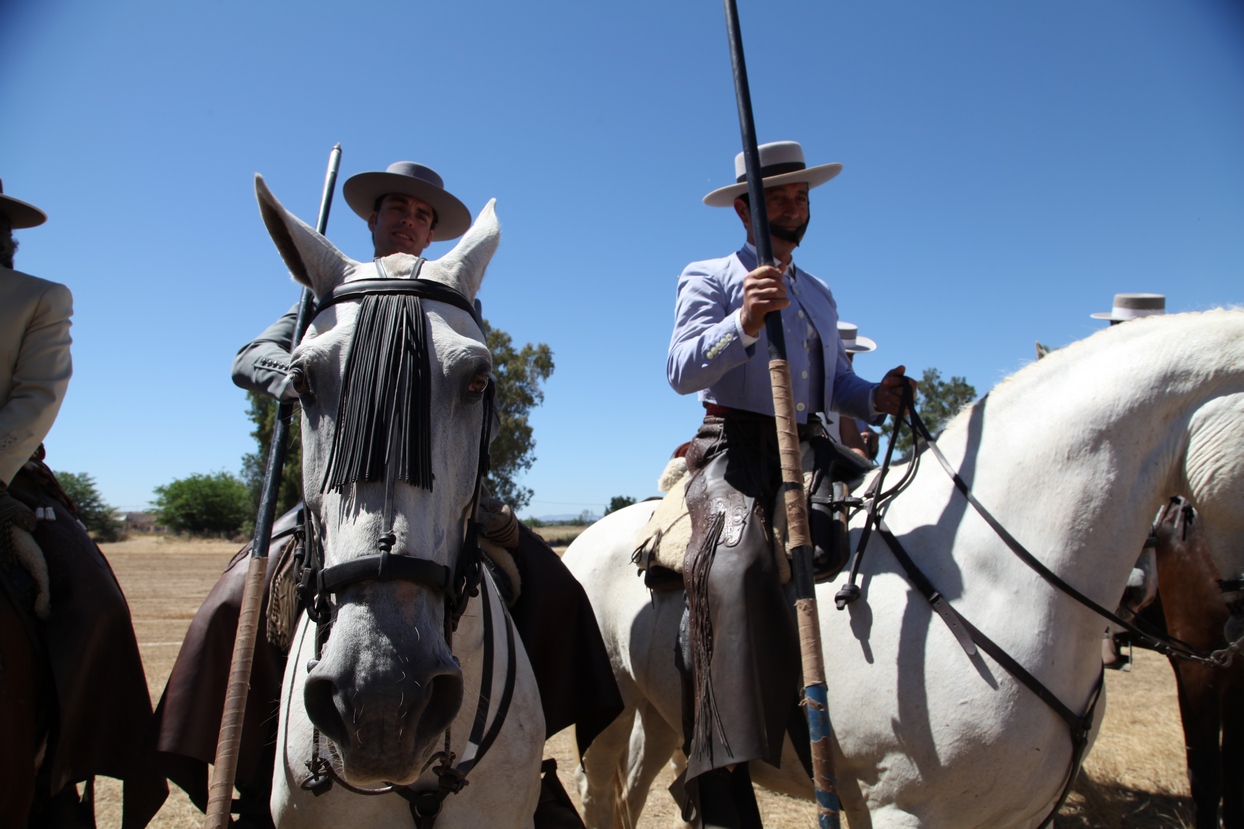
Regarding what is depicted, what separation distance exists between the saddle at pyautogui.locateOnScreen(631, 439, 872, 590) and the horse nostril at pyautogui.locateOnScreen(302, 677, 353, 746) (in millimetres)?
1694

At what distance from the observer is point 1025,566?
104 inches

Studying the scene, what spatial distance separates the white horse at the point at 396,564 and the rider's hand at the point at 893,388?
6.16 feet

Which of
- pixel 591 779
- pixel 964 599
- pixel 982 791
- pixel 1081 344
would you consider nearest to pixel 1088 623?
pixel 964 599

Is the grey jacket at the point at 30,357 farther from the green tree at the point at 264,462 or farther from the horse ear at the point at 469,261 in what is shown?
the green tree at the point at 264,462

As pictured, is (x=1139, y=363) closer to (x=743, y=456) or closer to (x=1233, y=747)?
(x=743, y=456)

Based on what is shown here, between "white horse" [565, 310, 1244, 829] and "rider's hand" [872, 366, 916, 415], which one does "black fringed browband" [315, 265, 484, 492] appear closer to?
"white horse" [565, 310, 1244, 829]

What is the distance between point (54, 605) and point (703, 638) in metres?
2.61

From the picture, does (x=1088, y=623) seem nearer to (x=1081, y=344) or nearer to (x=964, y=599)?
(x=964, y=599)

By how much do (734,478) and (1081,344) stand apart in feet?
4.65

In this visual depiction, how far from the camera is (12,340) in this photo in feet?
10.2

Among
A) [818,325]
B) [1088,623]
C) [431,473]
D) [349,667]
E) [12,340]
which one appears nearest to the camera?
[349,667]

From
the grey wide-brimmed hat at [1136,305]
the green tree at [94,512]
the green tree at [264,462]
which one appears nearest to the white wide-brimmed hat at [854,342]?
the grey wide-brimmed hat at [1136,305]

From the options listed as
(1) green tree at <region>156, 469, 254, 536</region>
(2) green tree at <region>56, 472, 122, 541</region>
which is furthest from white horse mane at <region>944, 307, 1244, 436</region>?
(1) green tree at <region>156, 469, 254, 536</region>

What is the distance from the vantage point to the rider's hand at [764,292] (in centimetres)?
268
